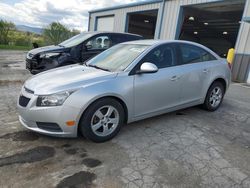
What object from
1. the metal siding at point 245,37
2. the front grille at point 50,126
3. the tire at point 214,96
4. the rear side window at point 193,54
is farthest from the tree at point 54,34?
the front grille at point 50,126

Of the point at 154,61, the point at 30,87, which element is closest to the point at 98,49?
the point at 154,61

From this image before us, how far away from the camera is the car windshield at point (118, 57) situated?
3.56 meters

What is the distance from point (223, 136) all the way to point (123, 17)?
14763 millimetres

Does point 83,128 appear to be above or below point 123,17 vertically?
→ below

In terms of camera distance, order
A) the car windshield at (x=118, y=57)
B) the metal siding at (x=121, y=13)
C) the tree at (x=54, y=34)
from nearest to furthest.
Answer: the car windshield at (x=118, y=57)
the metal siding at (x=121, y=13)
the tree at (x=54, y=34)

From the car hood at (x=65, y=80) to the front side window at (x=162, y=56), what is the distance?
0.79 m

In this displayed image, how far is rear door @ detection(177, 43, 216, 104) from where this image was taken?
159 inches

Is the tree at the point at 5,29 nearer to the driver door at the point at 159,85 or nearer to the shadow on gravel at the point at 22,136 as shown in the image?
the shadow on gravel at the point at 22,136

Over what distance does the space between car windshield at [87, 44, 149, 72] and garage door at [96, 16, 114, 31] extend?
14922 mm

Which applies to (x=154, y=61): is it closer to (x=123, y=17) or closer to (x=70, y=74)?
(x=70, y=74)

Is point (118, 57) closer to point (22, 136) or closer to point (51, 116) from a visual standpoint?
point (51, 116)

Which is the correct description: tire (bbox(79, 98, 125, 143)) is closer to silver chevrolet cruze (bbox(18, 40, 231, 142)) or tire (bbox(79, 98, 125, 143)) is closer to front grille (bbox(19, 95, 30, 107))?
silver chevrolet cruze (bbox(18, 40, 231, 142))

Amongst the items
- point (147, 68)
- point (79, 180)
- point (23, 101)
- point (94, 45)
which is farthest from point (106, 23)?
point (79, 180)

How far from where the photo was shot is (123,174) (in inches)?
99.3
